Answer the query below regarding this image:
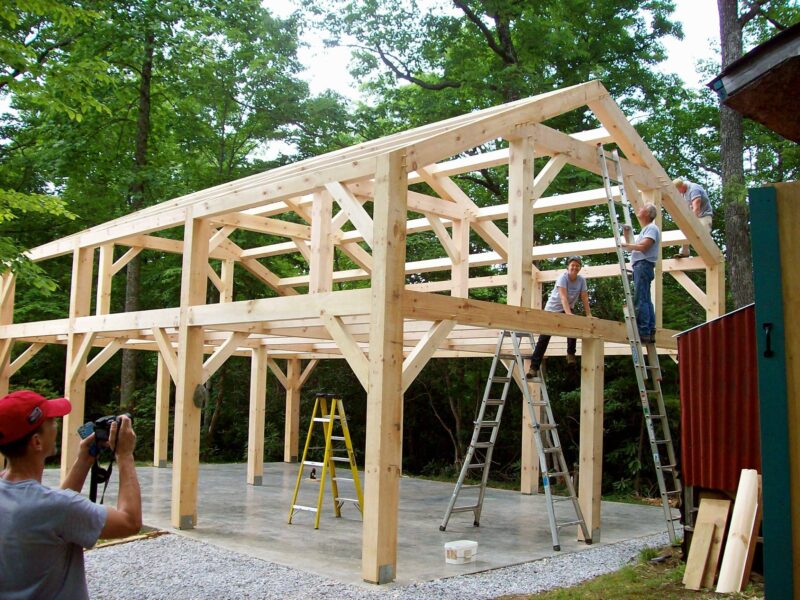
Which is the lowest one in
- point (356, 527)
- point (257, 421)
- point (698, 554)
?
point (356, 527)

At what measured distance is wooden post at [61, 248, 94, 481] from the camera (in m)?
11.0

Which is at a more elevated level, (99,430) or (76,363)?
(76,363)

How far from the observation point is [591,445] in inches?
334

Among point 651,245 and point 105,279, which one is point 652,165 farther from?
point 105,279

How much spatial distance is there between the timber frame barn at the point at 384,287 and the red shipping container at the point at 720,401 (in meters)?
1.37

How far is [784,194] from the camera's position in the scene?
12.4 ft

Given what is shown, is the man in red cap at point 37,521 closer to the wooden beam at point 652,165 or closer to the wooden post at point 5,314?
the wooden beam at point 652,165

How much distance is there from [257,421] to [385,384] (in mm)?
7319

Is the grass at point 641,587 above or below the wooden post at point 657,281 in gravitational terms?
below

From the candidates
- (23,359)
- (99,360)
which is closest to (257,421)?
(99,360)

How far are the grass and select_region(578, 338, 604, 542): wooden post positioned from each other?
1.11 m

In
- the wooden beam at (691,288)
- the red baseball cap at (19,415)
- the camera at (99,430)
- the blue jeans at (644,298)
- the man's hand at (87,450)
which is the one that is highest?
the wooden beam at (691,288)

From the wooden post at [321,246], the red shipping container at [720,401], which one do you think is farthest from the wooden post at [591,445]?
the wooden post at [321,246]

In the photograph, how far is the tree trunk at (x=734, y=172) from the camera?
42.3 feet
